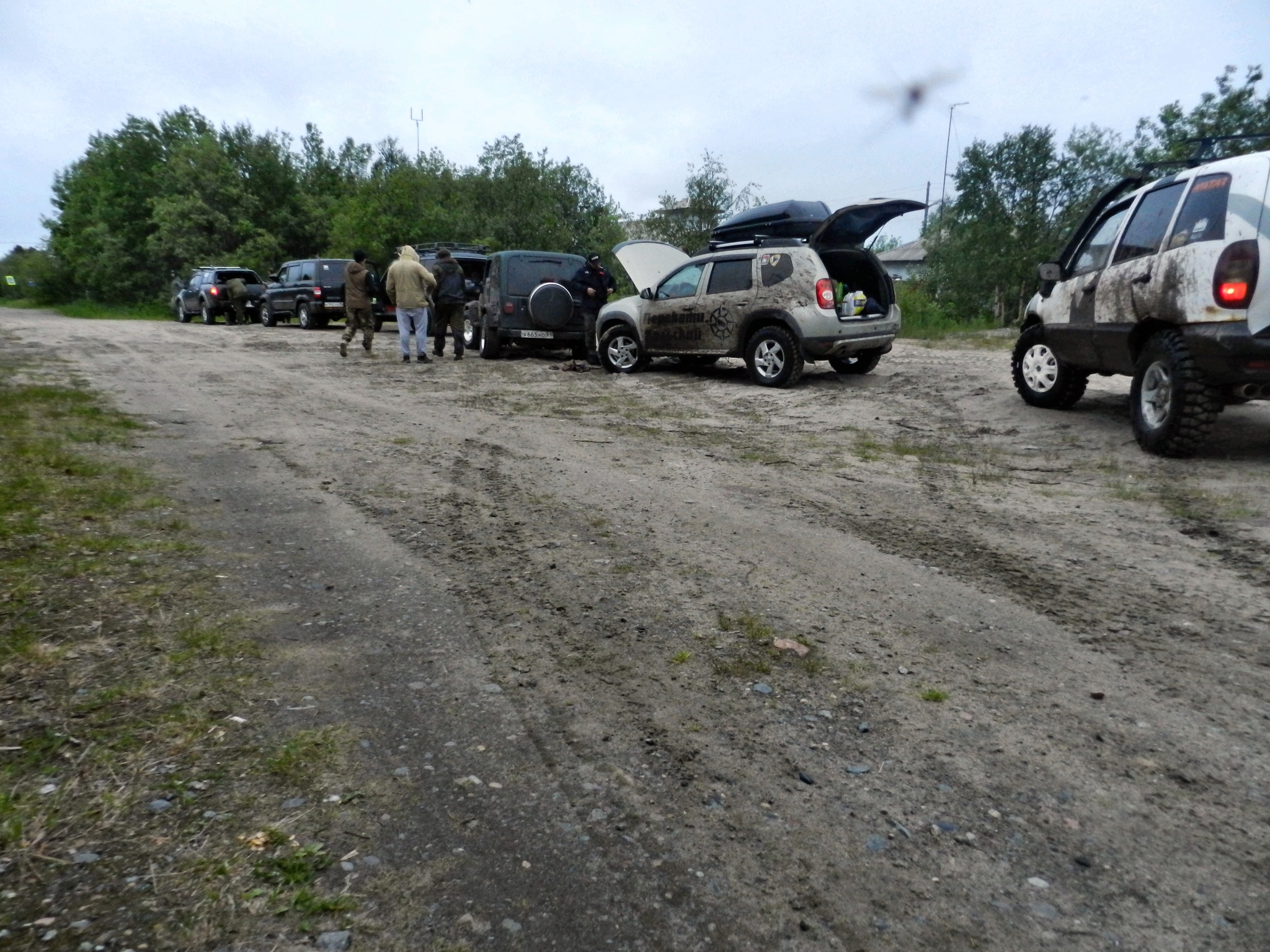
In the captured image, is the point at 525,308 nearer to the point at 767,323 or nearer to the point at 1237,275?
the point at 767,323

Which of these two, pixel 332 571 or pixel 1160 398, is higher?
pixel 1160 398

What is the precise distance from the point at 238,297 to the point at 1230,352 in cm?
2720

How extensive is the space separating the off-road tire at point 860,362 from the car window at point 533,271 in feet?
16.8

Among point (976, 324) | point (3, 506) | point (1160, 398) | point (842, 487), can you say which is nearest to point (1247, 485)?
point (1160, 398)

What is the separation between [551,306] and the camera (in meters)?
14.6

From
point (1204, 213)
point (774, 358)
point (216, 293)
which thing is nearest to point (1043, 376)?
point (1204, 213)

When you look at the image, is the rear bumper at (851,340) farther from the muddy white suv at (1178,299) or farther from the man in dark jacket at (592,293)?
the man in dark jacket at (592,293)

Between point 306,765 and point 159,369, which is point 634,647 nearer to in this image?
point 306,765

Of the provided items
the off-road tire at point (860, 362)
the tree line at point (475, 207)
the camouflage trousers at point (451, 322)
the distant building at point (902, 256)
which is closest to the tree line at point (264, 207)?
the tree line at point (475, 207)

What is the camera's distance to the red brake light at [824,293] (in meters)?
10.8

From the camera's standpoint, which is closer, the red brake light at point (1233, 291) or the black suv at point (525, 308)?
the red brake light at point (1233, 291)

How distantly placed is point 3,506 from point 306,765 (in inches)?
137

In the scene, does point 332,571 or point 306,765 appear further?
point 332,571

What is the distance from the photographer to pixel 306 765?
103 inches
